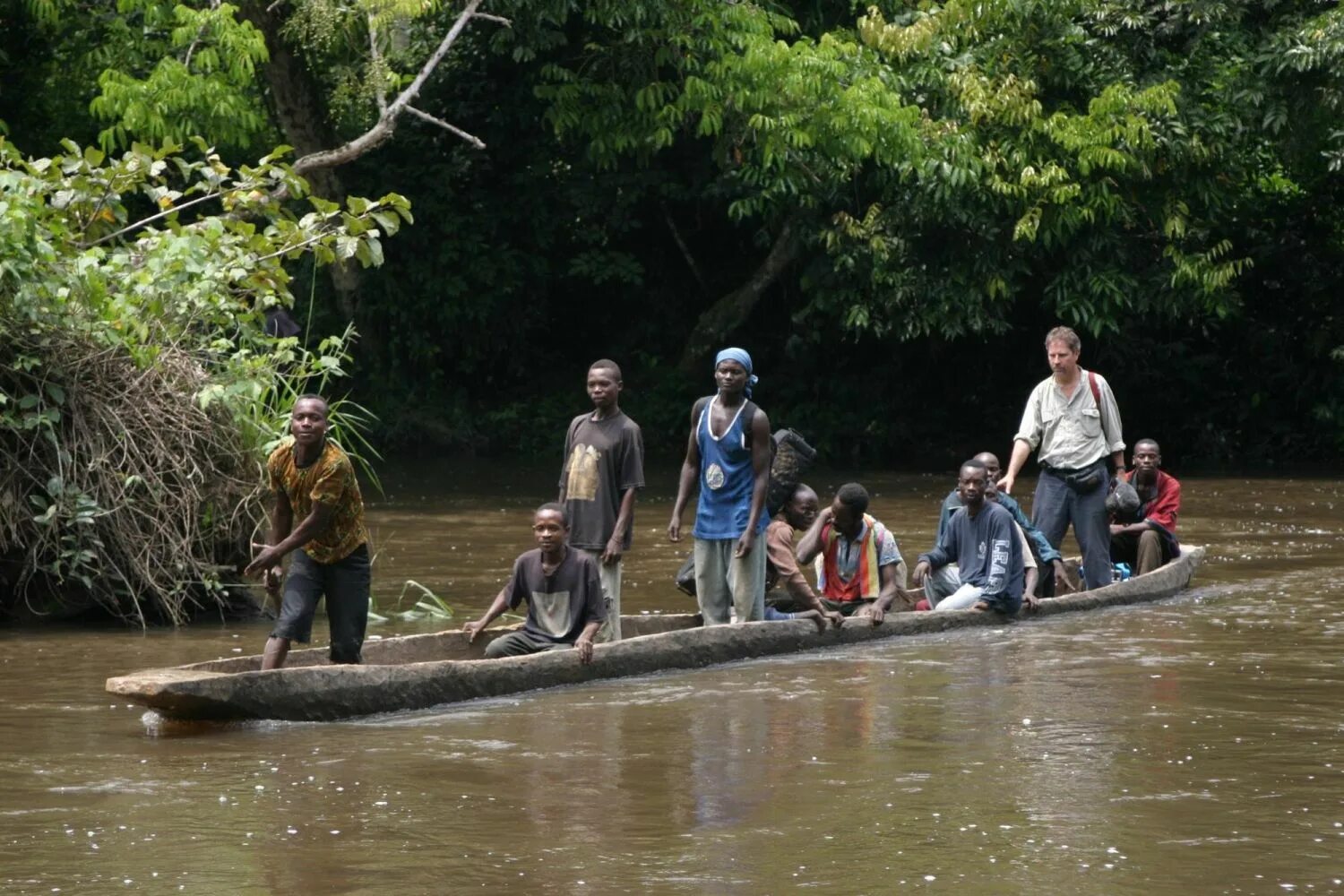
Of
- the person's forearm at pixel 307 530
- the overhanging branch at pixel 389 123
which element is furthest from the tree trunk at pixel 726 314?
the person's forearm at pixel 307 530

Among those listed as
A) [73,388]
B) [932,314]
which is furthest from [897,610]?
[932,314]

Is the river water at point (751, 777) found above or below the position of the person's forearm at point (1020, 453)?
below

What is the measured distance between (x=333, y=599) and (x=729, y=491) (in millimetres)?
2240

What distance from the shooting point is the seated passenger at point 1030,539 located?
36.1 feet

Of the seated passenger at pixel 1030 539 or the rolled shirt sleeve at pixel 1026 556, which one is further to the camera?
the rolled shirt sleeve at pixel 1026 556

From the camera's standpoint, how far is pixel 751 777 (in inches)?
286

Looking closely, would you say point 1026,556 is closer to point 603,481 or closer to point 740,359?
point 740,359

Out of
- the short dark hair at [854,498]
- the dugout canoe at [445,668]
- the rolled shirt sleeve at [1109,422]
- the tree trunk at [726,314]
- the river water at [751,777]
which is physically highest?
the tree trunk at [726,314]

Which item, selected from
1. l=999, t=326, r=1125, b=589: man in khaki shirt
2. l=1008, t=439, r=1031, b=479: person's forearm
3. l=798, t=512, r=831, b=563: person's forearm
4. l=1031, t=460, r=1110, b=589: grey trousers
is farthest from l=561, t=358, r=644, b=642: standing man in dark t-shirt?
l=1031, t=460, r=1110, b=589: grey trousers

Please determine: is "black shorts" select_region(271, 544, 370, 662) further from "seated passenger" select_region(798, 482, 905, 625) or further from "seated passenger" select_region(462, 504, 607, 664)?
"seated passenger" select_region(798, 482, 905, 625)

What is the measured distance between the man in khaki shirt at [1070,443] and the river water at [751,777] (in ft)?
2.43

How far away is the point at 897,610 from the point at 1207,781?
4849 mm

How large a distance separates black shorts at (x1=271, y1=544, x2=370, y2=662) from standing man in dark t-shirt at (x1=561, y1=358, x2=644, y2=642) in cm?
130

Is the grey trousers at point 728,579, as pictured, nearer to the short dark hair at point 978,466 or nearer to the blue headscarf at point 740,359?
the blue headscarf at point 740,359
